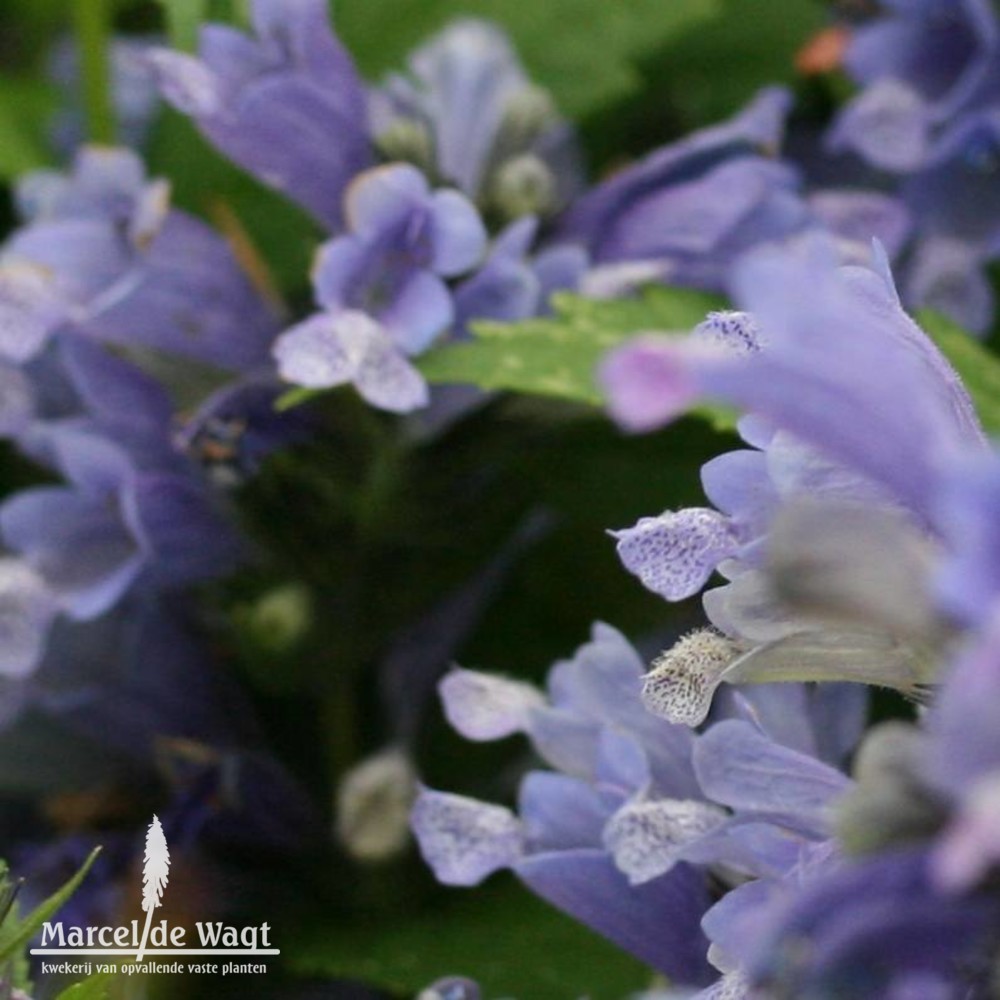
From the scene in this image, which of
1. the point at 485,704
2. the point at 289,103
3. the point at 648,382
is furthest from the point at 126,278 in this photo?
the point at 648,382

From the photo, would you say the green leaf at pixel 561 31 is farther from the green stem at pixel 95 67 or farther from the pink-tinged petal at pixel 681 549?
the pink-tinged petal at pixel 681 549

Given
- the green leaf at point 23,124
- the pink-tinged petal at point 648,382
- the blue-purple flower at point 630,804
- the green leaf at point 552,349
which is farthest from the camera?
the green leaf at point 23,124

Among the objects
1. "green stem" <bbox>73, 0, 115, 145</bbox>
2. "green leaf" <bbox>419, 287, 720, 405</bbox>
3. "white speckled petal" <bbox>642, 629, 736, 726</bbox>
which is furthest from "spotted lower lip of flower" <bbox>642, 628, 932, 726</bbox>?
"green stem" <bbox>73, 0, 115, 145</bbox>

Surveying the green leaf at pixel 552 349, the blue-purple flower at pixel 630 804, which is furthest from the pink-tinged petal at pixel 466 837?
the green leaf at pixel 552 349

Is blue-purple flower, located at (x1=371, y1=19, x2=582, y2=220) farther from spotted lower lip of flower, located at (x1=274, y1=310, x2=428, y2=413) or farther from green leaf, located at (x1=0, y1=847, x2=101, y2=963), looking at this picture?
green leaf, located at (x1=0, y1=847, x2=101, y2=963)

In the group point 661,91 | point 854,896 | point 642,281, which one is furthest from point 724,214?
point 854,896

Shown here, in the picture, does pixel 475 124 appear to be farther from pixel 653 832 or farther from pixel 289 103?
pixel 653 832
